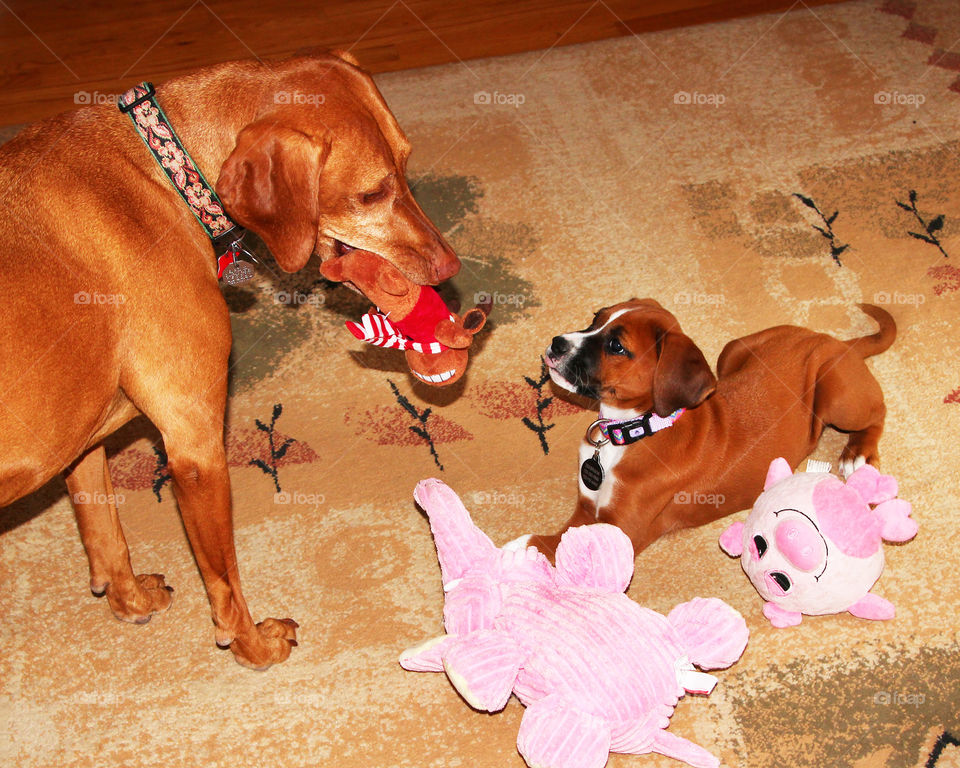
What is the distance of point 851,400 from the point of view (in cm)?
271

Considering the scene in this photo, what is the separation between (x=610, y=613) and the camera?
229 cm

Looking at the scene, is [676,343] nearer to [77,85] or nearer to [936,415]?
[936,415]

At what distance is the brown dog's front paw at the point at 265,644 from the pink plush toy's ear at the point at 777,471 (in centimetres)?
137

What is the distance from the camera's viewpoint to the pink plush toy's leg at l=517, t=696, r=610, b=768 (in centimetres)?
212

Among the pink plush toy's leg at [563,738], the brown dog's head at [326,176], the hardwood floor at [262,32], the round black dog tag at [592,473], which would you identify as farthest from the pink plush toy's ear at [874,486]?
the hardwood floor at [262,32]

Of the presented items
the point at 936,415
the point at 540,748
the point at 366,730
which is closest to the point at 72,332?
the point at 366,730

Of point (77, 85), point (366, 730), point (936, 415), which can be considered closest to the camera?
point (366, 730)

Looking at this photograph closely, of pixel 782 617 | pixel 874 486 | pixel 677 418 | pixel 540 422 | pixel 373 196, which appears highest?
pixel 373 196

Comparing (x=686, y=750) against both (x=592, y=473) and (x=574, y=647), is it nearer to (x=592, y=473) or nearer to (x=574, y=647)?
(x=574, y=647)

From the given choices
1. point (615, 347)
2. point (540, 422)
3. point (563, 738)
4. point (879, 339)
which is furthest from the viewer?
point (540, 422)

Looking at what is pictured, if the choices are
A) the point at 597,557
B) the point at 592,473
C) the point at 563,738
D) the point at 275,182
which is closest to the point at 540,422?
the point at 592,473

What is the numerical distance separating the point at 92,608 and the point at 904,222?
306 centimetres

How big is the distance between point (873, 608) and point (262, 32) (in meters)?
4.26

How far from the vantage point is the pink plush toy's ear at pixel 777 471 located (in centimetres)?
261
